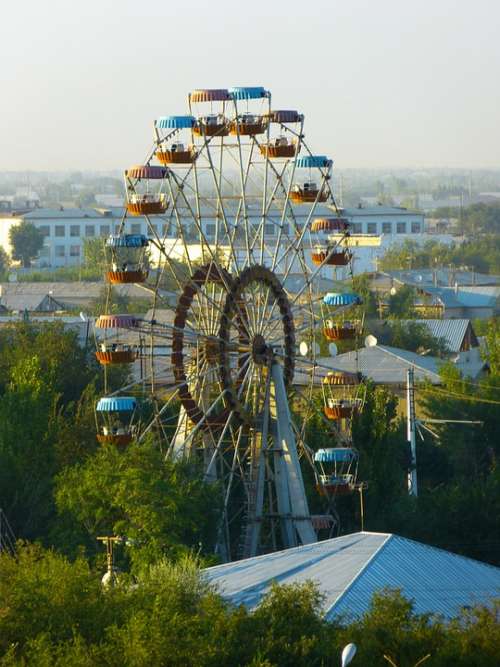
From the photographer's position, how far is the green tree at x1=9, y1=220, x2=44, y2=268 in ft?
536

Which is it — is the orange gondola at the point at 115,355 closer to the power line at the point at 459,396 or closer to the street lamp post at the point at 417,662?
the street lamp post at the point at 417,662

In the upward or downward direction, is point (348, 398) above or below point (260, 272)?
below

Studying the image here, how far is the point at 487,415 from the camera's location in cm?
5953

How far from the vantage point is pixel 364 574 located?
108ft

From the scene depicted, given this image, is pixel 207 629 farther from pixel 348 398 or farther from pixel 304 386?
pixel 304 386

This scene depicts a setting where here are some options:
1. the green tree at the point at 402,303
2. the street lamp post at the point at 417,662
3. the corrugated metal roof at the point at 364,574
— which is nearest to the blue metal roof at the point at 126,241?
the corrugated metal roof at the point at 364,574

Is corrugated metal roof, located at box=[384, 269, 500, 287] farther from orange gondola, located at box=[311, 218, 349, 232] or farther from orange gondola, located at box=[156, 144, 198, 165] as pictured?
orange gondola, located at box=[156, 144, 198, 165]

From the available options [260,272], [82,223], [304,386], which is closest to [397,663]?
[260,272]

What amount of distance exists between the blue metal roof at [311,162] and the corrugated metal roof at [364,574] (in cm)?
1183

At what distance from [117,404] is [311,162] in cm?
745

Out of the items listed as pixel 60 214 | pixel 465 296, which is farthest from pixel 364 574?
pixel 60 214

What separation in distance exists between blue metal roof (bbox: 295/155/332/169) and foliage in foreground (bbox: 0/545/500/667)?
55.1ft

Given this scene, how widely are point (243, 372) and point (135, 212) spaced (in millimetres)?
4153

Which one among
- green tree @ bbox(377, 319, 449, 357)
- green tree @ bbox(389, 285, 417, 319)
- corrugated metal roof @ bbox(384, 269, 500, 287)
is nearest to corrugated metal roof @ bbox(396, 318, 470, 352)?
green tree @ bbox(377, 319, 449, 357)
